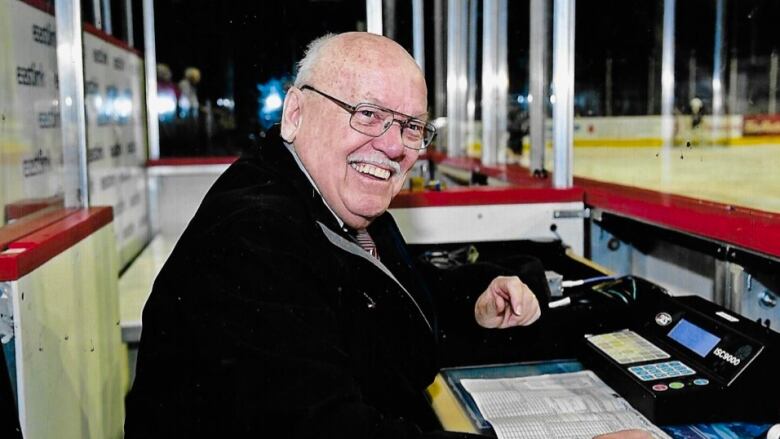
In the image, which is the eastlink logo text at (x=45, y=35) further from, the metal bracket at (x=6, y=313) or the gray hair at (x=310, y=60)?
the gray hair at (x=310, y=60)

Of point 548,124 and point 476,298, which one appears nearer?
point 476,298

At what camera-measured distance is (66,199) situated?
2047 mm

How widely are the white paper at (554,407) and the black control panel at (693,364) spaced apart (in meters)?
0.03

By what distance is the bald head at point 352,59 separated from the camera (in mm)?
1144

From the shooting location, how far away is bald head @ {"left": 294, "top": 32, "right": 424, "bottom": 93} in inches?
45.0

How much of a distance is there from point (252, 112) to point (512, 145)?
192 centimetres

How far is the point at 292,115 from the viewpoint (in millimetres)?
1200

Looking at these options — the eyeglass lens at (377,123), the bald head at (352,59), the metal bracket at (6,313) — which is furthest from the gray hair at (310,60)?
the metal bracket at (6,313)

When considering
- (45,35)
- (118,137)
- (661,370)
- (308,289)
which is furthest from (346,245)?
(118,137)

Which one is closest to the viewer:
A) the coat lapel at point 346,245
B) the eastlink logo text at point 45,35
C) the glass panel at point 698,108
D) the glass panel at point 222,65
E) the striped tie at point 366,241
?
the coat lapel at point 346,245

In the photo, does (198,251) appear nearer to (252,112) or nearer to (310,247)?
(310,247)

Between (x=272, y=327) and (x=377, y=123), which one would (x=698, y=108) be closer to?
(x=377, y=123)

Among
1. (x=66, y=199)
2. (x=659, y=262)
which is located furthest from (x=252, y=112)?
(x=659, y=262)

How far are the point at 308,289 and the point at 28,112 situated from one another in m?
1.25
